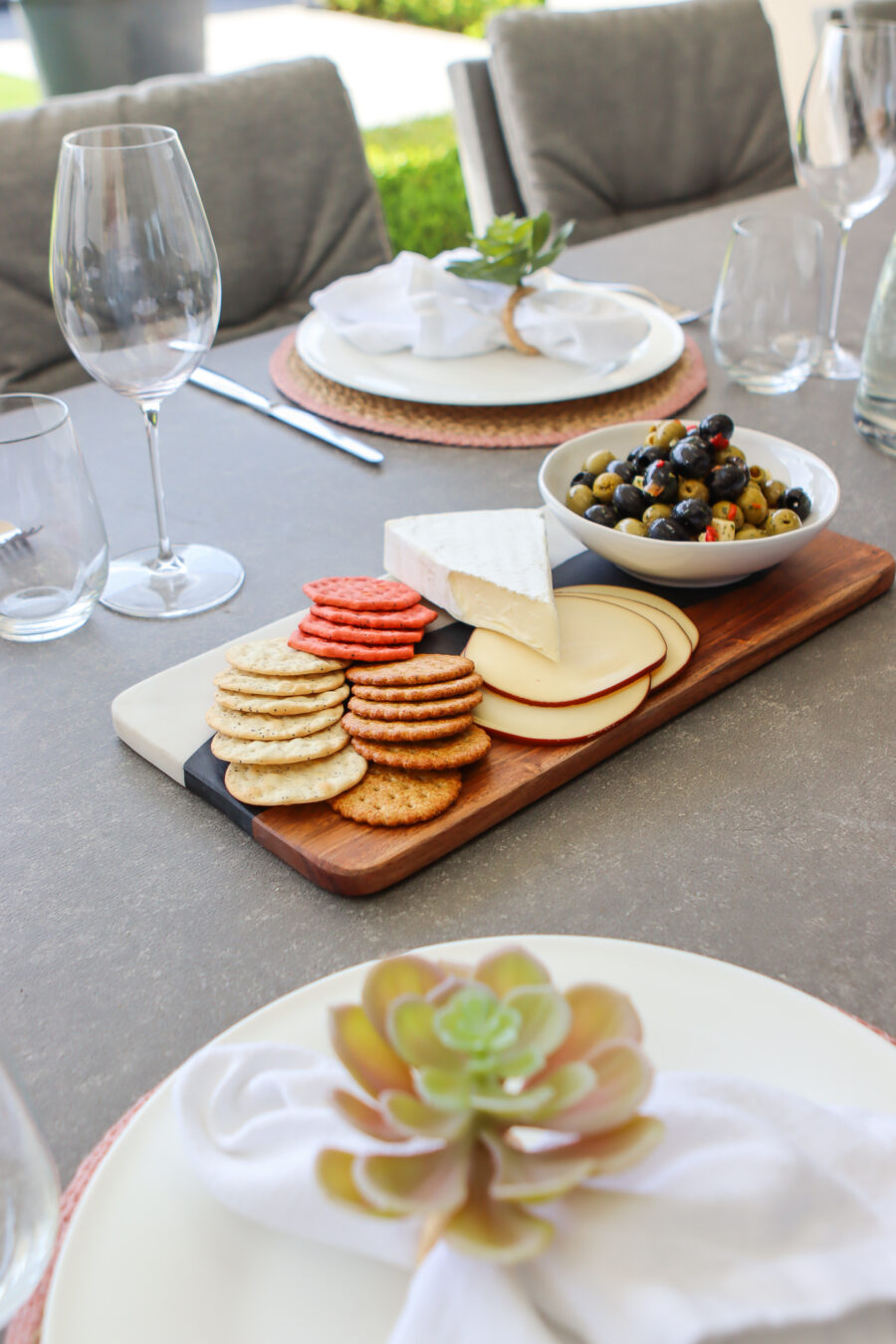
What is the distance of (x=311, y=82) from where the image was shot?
188cm

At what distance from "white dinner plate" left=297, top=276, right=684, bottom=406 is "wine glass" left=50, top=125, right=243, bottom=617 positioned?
431 millimetres

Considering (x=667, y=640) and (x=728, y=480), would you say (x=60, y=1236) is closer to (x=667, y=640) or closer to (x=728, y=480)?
(x=667, y=640)

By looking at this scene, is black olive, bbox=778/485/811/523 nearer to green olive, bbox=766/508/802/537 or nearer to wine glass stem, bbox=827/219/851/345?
green olive, bbox=766/508/802/537

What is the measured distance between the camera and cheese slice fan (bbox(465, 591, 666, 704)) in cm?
78

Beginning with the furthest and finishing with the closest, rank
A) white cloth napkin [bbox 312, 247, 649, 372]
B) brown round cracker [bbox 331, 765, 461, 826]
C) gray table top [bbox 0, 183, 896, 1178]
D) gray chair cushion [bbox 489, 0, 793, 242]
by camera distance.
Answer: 1. gray chair cushion [bbox 489, 0, 793, 242]
2. white cloth napkin [bbox 312, 247, 649, 372]
3. brown round cracker [bbox 331, 765, 461, 826]
4. gray table top [bbox 0, 183, 896, 1178]

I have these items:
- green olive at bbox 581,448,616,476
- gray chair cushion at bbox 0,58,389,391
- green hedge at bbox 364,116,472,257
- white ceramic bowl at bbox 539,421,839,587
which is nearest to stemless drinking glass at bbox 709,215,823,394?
white ceramic bowl at bbox 539,421,839,587

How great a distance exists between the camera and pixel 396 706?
2.38ft

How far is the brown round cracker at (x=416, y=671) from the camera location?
744mm

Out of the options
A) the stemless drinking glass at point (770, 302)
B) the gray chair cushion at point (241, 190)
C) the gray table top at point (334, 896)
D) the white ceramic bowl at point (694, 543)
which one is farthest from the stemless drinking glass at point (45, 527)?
the gray chair cushion at point (241, 190)

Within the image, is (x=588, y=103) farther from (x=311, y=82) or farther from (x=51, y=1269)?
(x=51, y=1269)

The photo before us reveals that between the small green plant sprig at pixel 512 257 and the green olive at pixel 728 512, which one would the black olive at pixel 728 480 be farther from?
the small green plant sprig at pixel 512 257

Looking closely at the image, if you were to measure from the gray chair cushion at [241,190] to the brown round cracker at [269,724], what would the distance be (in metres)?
1.14

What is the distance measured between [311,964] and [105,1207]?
202mm

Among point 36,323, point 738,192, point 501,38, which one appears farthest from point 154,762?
point 738,192
